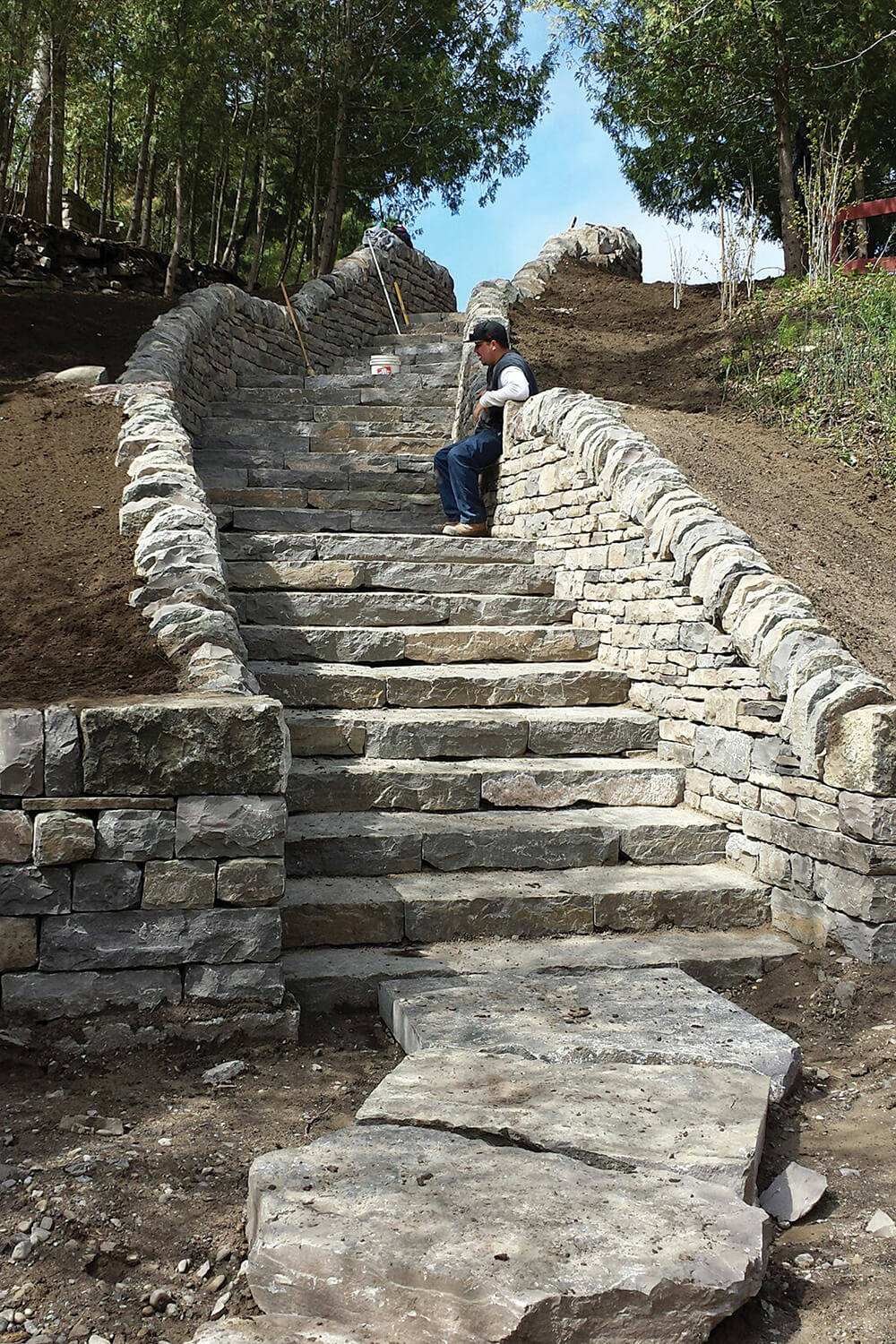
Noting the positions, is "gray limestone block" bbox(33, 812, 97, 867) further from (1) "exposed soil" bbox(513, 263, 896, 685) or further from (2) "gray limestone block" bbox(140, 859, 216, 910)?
(1) "exposed soil" bbox(513, 263, 896, 685)

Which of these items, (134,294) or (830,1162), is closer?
(830,1162)

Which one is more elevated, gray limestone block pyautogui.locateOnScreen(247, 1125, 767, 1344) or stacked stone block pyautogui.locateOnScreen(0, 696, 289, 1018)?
stacked stone block pyautogui.locateOnScreen(0, 696, 289, 1018)

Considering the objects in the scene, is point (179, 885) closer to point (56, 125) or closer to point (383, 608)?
point (383, 608)

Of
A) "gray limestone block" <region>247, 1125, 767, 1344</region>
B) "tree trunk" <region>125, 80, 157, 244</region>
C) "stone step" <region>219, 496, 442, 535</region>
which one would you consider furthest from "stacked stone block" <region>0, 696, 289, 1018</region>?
"tree trunk" <region>125, 80, 157, 244</region>

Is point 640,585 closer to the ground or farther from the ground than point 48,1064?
farther from the ground

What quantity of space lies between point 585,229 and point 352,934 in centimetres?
1657

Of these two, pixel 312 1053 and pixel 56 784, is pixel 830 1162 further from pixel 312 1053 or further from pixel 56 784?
pixel 56 784

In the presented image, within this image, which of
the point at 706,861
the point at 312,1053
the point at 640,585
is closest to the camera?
the point at 312,1053

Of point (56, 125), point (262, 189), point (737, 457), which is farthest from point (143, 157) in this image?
point (737, 457)

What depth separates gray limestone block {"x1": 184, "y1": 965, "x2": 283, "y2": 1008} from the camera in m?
3.56

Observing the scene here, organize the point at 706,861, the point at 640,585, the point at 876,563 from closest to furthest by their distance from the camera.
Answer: the point at 706,861 < the point at 640,585 < the point at 876,563

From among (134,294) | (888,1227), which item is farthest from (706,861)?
(134,294)

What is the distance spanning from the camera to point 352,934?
4.32m

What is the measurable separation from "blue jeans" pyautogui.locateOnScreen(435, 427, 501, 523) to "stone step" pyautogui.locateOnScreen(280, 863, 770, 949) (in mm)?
3654
